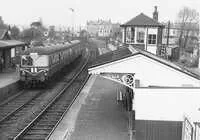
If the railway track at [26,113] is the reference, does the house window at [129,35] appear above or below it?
above

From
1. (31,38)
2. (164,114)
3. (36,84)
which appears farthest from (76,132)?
(31,38)

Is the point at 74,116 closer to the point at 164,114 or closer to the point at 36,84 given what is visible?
the point at 164,114

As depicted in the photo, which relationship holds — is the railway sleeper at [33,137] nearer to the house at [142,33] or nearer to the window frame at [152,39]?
the house at [142,33]

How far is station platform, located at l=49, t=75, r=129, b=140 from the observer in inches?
484

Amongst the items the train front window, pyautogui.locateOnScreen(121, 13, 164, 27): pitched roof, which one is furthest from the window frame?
the train front window

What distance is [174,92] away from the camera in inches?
439

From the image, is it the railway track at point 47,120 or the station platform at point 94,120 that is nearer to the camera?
the station platform at point 94,120

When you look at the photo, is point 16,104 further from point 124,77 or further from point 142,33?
point 142,33

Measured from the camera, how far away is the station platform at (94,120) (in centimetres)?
1229

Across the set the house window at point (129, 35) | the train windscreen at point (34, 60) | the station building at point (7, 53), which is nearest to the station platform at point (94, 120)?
the train windscreen at point (34, 60)

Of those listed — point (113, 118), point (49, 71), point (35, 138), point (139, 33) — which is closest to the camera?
point (35, 138)

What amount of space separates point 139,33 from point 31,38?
4915 cm

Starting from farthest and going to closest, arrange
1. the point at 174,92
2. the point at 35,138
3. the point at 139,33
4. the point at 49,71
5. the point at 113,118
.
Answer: the point at 49,71 < the point at 139,33 < the point at 113,118 < the point at 35,138 < the point at 174,92

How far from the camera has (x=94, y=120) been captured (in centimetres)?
1451
